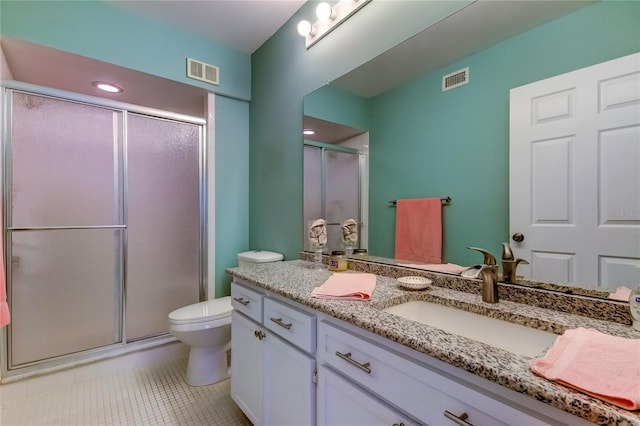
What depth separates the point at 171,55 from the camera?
2.19 meters

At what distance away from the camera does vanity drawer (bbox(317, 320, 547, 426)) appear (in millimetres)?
587

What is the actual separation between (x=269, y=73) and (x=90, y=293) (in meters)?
2.10

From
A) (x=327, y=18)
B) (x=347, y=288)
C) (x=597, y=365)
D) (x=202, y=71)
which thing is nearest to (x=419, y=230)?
(x=347, y=288)

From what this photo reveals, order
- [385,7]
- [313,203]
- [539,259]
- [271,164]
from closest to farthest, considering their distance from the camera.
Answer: [539,259]
[385,7]
[313,203]
[271,164]

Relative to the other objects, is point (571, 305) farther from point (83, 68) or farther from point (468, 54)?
point (83, 68)

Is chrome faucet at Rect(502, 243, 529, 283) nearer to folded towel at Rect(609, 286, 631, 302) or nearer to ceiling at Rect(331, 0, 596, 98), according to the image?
folded towel at Rect(609, 286, 631, 302)

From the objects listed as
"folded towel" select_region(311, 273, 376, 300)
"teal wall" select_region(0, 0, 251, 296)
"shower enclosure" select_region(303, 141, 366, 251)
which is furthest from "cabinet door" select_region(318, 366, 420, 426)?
"teal wall" select_region(0, 0, 251, 296)

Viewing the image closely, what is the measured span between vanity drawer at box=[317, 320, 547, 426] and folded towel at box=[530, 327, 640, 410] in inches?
3.9

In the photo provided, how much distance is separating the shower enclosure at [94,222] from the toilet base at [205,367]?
1.74ft

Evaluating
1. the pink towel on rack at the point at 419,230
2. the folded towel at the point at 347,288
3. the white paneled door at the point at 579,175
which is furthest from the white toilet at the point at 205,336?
the white paneled door at the point at 579,175

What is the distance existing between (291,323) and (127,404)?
1369mm

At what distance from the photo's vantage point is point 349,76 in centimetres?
166

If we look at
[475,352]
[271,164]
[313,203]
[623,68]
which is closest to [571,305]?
[475,352]

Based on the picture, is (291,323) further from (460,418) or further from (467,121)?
(467,121)
